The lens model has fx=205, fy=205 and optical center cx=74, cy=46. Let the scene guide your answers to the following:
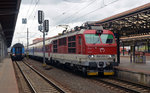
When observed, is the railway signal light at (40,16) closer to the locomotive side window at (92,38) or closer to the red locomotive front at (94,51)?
the red locomotive front at (94,51)

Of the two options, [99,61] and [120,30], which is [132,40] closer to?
[120,30]

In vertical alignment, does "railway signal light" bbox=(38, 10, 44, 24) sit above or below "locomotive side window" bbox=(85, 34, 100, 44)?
above

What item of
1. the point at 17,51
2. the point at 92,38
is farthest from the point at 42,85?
the point at 17,51

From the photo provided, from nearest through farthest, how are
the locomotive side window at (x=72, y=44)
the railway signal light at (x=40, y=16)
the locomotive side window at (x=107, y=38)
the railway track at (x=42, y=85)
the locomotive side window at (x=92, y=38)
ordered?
the railway track at (x=42, y=85) → the locomotive side window at (x=92, y=38) → the locomotive side window at (x=107, y=38) → the locomotive side window at (x=72, y=44) → the railway signal light at (x=40, y=16)

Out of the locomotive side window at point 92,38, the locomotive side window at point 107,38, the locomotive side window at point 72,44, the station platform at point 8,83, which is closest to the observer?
the station platform at point 8,83

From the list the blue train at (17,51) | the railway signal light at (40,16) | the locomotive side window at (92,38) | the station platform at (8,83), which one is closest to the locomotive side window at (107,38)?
the locomotive side window at (92,38)

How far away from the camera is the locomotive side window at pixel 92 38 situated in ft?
42.2

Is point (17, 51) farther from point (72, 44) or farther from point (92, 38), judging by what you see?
point (92, 38)

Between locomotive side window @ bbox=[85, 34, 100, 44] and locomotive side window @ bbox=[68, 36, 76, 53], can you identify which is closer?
locomotive side window @ bbox=[85, 34, 100, 44]

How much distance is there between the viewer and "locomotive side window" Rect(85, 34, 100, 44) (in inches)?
507

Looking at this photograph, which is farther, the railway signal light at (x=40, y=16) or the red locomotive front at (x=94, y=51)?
the railway signal light at (x=40, y=16)

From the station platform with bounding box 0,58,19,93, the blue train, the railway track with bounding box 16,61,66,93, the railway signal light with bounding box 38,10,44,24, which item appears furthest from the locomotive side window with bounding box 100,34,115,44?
the blue train

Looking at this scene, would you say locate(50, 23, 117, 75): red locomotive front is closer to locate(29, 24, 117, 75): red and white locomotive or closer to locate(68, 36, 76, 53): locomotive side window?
Result: locate(29, 24, 117, 75): red and white locomotive

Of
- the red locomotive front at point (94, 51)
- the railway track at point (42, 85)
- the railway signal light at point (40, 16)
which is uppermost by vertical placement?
the railway signal light at point (40, 16)
